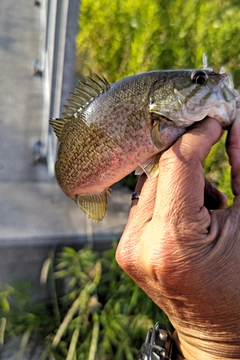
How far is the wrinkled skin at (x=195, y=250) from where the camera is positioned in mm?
1050

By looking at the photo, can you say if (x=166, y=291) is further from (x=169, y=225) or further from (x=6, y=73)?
(x=6, y=73)

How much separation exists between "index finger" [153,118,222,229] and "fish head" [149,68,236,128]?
0.13 meters

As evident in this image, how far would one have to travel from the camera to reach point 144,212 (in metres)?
1.22

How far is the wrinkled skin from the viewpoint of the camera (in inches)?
41.3

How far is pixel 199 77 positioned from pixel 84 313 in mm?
1566

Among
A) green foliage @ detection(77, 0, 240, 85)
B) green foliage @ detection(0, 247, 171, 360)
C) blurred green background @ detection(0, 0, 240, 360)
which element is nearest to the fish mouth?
blurred green background @ detection(0, 0, 240, 360)

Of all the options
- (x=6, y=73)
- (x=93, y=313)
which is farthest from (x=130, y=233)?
(x=6, y=73)

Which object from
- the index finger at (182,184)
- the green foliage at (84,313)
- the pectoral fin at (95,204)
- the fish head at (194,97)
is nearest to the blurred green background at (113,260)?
the green foliage at (84,313)

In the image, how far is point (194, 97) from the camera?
1.26 metres

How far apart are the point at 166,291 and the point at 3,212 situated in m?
2.04

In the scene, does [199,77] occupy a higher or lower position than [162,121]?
higher

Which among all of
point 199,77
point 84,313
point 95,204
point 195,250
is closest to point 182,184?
point 195,250

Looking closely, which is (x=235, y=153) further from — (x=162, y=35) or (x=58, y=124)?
(x=162, y=35)

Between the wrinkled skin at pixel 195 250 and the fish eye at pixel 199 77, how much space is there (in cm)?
16
